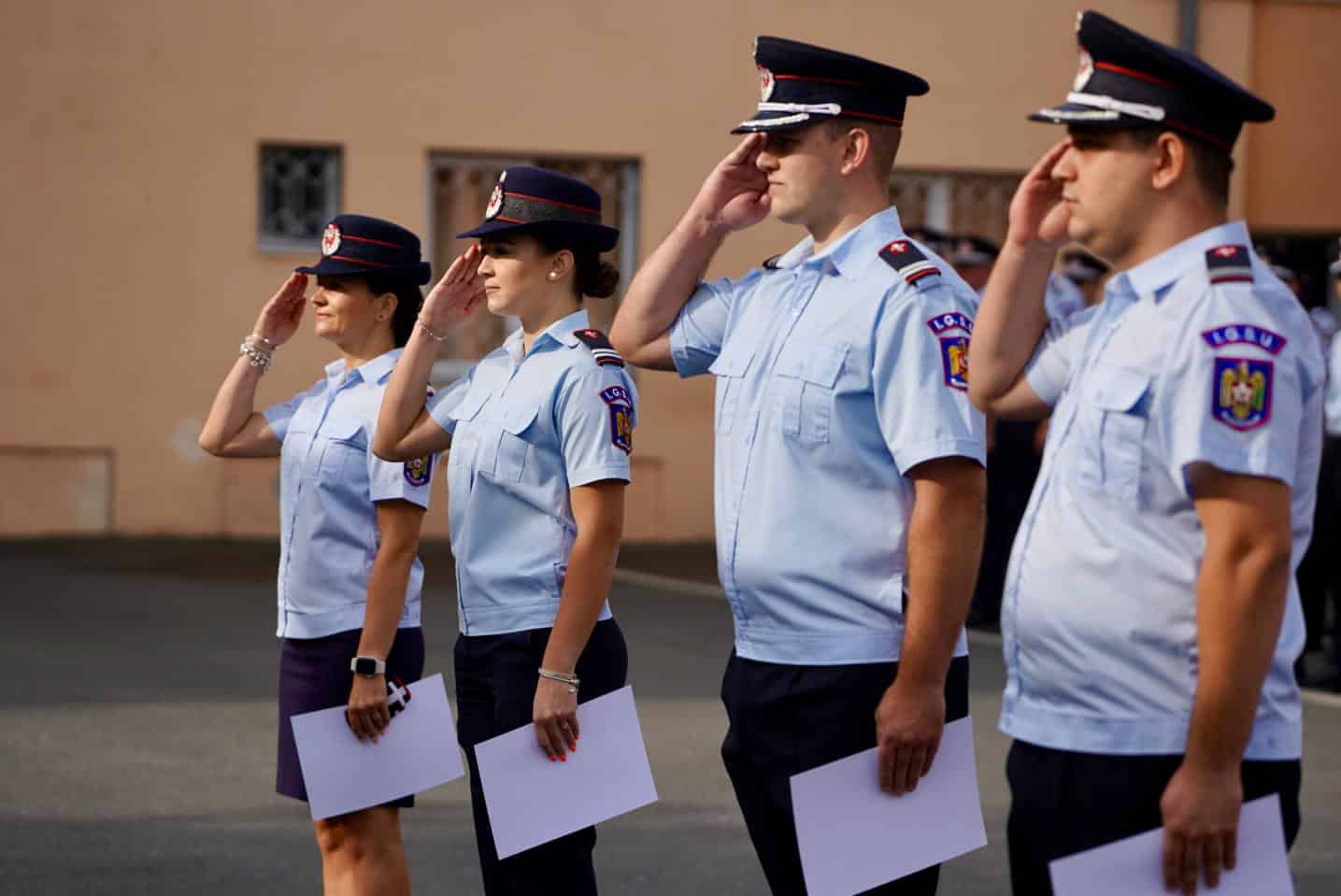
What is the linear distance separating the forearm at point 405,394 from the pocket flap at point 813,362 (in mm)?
1115

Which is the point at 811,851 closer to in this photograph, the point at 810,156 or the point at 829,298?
the point at 829,298

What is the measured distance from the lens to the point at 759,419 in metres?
3.69

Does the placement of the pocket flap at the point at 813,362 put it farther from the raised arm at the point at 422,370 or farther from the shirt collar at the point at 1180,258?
the raised arm at the point at 422,370

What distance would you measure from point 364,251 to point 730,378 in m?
1.56

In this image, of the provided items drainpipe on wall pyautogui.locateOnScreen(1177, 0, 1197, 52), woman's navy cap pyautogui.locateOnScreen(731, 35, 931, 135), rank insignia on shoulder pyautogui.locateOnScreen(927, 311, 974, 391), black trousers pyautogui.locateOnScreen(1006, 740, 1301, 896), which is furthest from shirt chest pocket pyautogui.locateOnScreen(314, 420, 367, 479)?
drainpipe on wall pyautogui.locateOnScreen(1177, 0, 1197, 52)

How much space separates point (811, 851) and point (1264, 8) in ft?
49.6

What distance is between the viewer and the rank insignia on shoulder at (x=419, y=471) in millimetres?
4727

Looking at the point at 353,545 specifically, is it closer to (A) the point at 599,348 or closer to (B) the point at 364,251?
(B) the point at 364,251

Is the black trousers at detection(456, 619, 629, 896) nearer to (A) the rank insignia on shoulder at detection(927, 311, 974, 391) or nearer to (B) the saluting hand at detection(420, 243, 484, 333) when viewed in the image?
(B) the saluting hand at detection(420, 243, 484, 333)

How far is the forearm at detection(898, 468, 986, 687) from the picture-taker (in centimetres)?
348

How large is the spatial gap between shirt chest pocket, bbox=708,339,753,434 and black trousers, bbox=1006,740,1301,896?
965 mm

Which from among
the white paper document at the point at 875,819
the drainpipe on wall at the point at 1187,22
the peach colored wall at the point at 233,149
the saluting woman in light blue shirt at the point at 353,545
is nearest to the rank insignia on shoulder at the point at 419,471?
the saluting woman in light blue shirt at the point at 353,545

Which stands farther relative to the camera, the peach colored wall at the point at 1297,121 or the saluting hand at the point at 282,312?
the peach colored wall at the point at 1297,121

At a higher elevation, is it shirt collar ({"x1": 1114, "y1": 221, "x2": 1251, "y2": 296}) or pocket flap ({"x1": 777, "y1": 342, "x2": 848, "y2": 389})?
shirt collar ({"x1": 1114, "y1": 221, "x2": 1251, "y2": 296})
